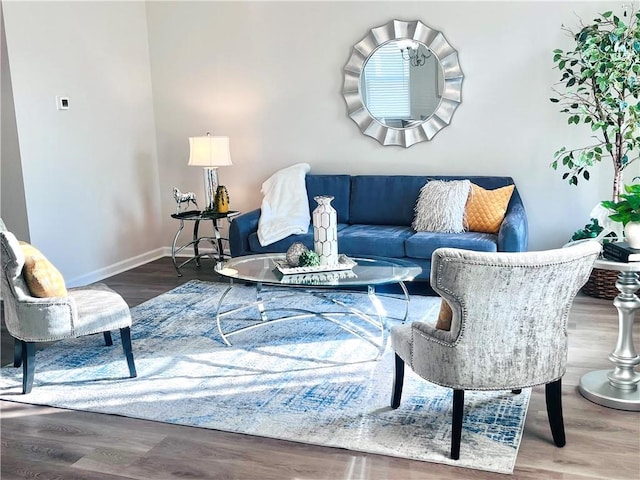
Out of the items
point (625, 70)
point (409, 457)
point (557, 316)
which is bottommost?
point (409, 457)

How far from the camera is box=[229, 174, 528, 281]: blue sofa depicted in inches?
185

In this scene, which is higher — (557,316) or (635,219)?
(635,219)

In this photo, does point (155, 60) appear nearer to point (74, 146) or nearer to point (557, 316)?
point (74, 146)

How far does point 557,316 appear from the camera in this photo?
8.30 feet

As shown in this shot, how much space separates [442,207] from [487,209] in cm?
A: 33

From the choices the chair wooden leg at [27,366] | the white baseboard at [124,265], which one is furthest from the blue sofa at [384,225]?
the chair wooden leg at [27,366]

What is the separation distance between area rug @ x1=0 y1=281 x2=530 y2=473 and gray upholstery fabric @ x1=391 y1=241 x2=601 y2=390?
1.11 feet

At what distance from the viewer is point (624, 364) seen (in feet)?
10.1

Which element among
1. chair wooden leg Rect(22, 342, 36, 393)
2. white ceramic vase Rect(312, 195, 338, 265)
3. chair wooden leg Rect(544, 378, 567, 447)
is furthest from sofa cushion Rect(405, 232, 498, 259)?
chair wooden leg Rect(22, 342, 36, 393)

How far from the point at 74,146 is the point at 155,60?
140 centimetres

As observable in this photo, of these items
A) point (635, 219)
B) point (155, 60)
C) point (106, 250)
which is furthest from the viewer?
point (155, 60)

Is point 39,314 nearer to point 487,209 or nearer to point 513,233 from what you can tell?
point 513,233

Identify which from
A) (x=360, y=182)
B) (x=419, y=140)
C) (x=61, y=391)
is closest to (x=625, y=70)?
(x=419, y=140)

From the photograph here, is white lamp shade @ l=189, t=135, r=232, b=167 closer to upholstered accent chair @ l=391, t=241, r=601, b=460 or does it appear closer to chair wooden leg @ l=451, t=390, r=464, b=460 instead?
upholstered accent chair @ l=391, t=241, r=601, b=460
